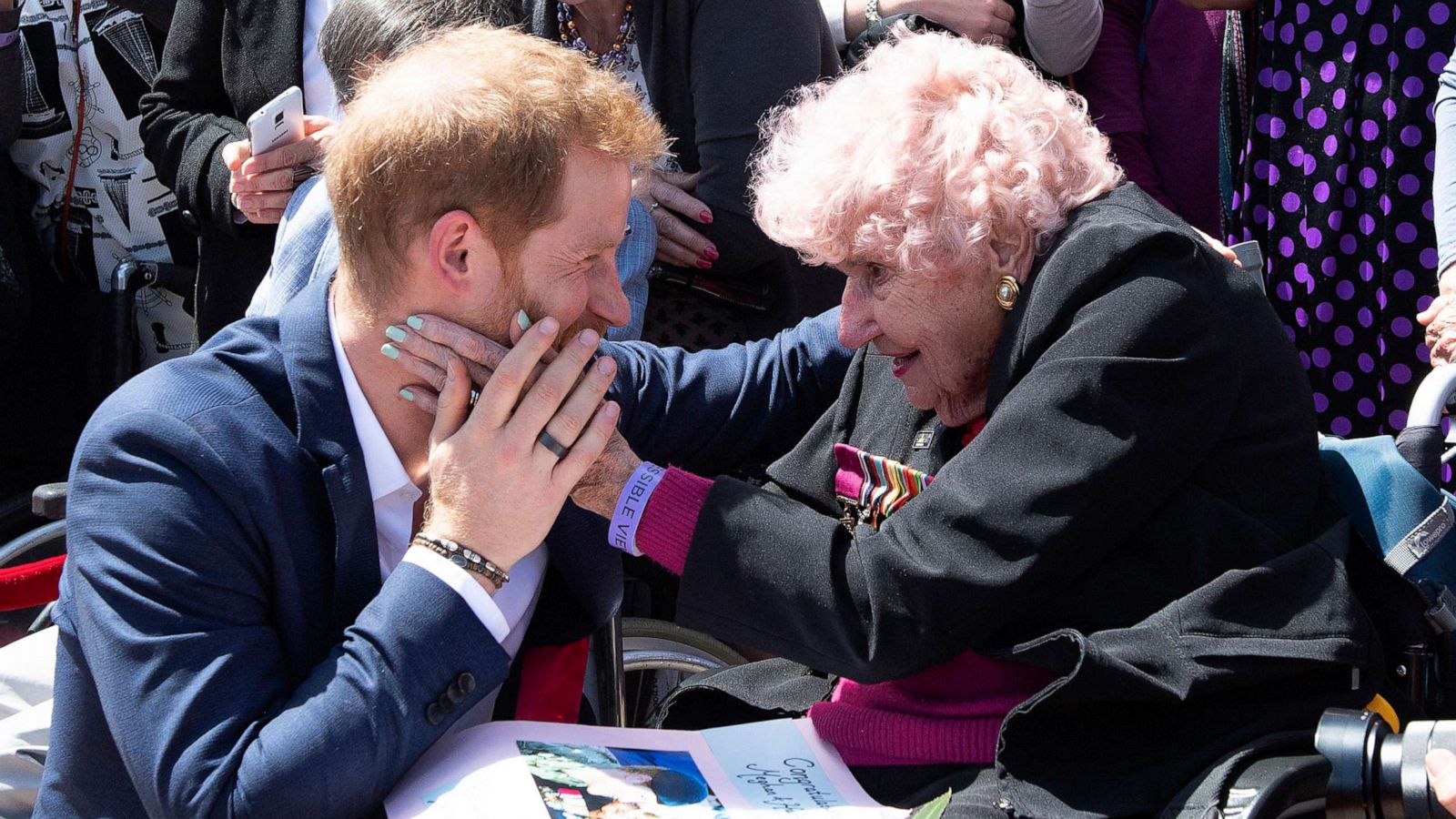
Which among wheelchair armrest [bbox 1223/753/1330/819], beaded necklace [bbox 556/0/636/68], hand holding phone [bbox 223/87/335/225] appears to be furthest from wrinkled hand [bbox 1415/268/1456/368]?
hand holding phone [bbox 223/87/335/225]

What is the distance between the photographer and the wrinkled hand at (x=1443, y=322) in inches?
109

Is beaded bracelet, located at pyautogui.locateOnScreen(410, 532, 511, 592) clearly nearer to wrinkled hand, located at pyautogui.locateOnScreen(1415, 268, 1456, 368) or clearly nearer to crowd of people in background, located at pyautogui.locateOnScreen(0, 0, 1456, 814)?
crowd of people in background, located at pyautogui.locateOnScreen(0, 0, 1456, 814)

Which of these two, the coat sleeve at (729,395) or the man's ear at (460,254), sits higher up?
the man's ear at (460,254)

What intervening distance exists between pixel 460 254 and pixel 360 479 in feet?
1.20

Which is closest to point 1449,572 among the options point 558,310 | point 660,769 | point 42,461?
point 660,769

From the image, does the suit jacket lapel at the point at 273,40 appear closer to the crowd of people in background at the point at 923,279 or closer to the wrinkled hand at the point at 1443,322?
the crowd of people in background at the point at 923,279

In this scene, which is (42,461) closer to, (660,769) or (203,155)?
(203,155)

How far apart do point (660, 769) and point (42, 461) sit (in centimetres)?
325

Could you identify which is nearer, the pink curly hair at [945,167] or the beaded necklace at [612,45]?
the pink curly hair at [945,167]

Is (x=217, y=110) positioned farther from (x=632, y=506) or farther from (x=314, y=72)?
(x=632, y=506)

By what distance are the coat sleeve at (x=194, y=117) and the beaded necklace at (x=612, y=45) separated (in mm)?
899

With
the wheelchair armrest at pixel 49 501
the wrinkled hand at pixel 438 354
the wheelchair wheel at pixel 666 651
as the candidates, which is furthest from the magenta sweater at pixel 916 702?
the wheelchair armrest at pixel 49 501

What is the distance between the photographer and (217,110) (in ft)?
13.1

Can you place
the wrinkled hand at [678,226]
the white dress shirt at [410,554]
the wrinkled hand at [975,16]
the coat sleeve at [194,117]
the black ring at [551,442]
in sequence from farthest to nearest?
the coat sleeve at [194,117], the wrinkled hand at [975,16], the wrinkled hand at [678,226], the black ring at [551,442], the white dress shirt at [410,554]
